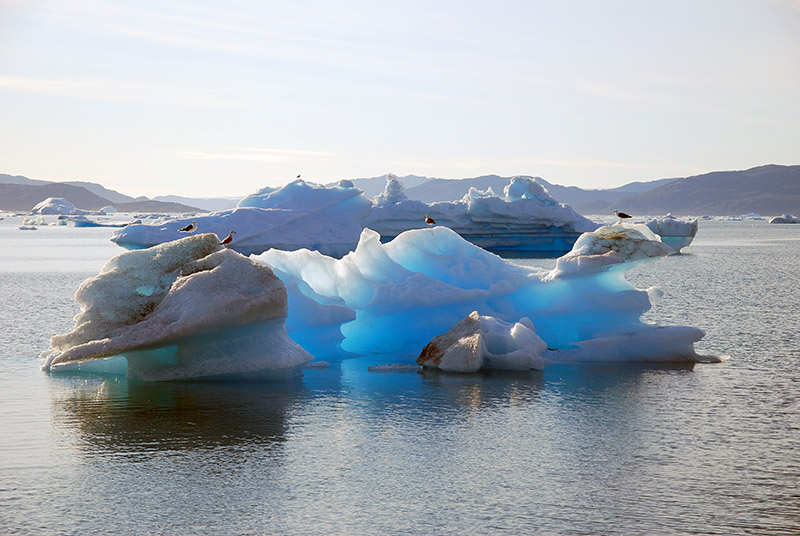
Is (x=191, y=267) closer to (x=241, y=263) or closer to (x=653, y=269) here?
(x=241, y=263)

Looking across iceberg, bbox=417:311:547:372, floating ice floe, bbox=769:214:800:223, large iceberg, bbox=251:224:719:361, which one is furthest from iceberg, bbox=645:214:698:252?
floating ice floe, bbox=769:214:800:223

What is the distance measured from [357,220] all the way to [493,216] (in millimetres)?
12664

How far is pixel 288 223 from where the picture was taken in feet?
99.6

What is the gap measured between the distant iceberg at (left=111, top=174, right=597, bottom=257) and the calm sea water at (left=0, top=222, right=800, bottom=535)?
17295 millimetres

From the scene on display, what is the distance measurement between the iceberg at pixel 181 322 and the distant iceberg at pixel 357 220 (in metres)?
15.9

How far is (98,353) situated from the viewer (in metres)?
10.9

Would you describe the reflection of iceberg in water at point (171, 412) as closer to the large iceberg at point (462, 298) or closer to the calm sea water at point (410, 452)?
the calm sea water at point (410, 452)

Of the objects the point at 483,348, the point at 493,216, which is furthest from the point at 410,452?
the point at 493,216

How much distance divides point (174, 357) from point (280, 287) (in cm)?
185

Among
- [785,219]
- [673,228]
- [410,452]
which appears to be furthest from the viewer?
[785,219]

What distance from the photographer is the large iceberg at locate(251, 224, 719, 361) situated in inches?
518

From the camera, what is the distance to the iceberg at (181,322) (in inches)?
424

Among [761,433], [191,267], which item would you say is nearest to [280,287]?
[191,267]

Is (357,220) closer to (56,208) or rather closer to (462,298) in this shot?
(462,298)
